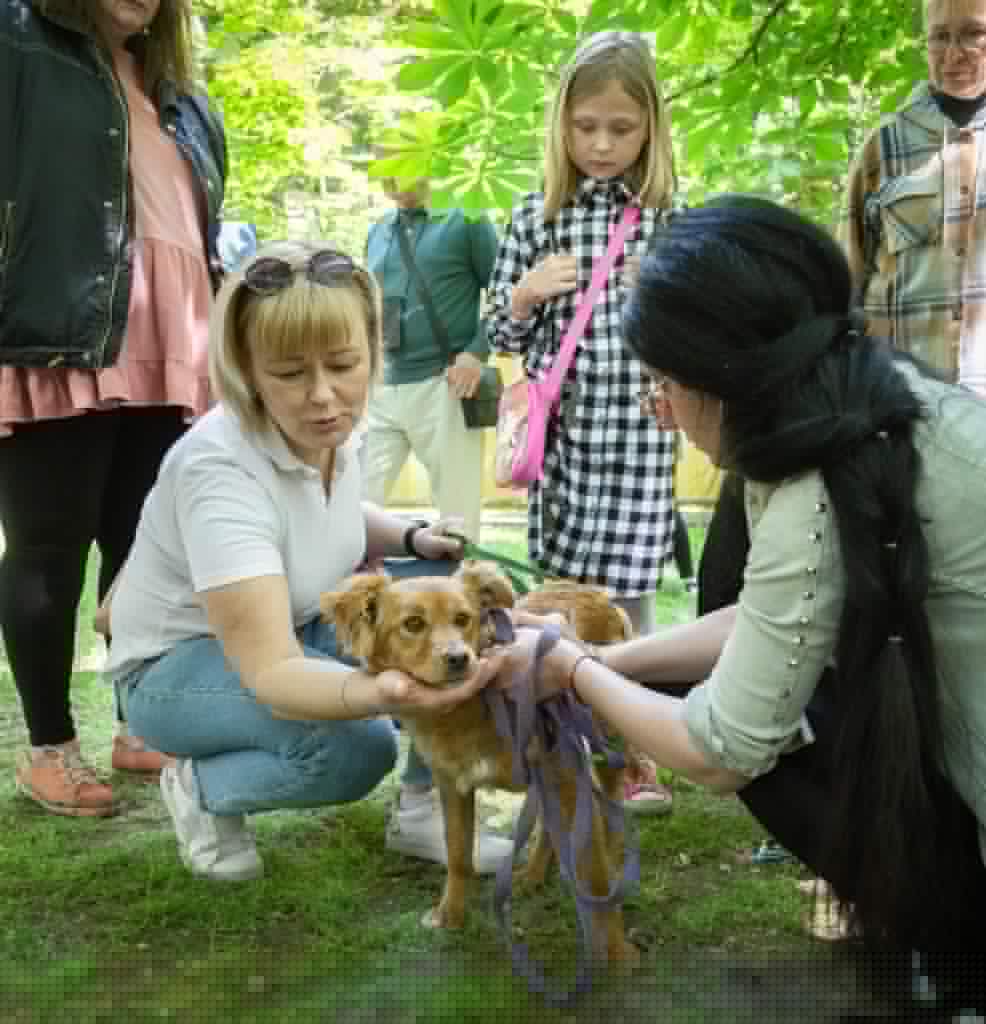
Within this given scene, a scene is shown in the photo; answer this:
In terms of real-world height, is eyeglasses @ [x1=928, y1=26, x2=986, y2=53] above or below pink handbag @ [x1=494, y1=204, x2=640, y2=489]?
above

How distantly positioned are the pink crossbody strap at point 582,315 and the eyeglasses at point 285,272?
1.18 metres

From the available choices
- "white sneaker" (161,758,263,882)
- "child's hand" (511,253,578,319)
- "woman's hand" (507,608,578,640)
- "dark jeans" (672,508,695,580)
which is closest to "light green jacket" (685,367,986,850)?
"woman's hand" (507,608,578,640)

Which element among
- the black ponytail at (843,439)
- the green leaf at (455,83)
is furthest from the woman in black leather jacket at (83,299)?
the black ponytail at (843,439)

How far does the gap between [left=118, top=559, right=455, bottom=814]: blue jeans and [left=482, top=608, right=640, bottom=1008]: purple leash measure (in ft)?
1.45

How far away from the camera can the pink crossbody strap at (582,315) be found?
3857 millimetres

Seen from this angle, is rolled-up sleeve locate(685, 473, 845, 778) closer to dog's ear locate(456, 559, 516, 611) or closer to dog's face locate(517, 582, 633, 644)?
dog's ear locate(456, 559, 516, 611)

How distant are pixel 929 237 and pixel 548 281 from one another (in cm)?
119

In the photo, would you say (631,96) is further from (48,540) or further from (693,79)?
(48,540)

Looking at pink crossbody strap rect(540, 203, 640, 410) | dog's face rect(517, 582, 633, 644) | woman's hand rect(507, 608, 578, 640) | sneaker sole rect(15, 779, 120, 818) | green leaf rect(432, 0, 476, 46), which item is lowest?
sneaker sole rect(15, 779, 120, 818)

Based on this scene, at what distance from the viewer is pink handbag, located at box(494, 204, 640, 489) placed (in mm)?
3846

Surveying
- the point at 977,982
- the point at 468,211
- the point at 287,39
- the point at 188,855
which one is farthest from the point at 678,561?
the point at 287,39

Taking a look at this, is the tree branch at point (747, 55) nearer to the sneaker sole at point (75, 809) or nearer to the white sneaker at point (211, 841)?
the white sneaker at point (211, 841)

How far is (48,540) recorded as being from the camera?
3.35 meters

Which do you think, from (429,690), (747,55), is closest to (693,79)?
(747,55)
